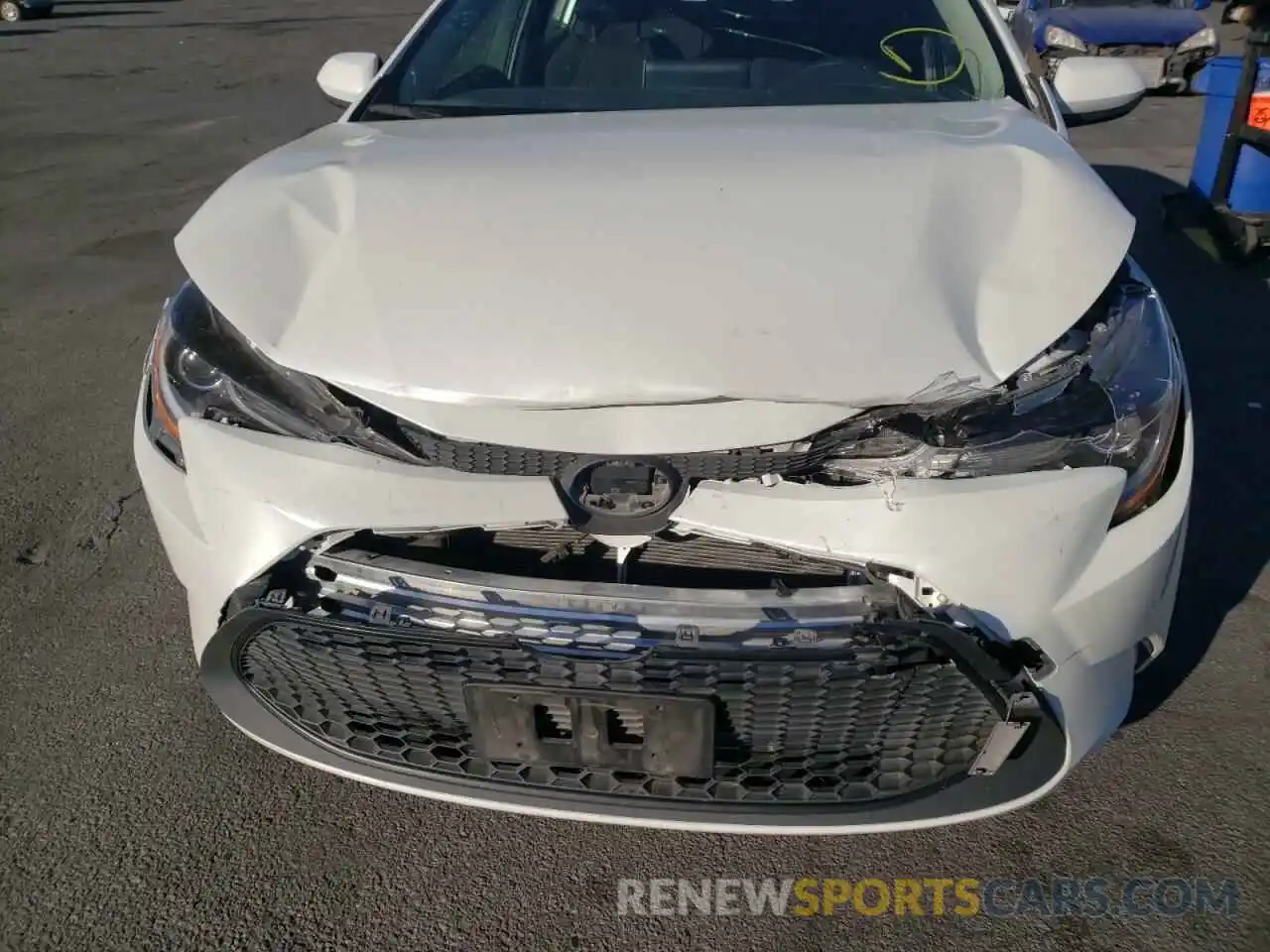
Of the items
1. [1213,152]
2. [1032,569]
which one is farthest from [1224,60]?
[1032,569]

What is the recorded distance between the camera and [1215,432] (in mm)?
3461

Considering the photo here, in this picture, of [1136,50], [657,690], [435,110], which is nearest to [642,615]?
[657,690]

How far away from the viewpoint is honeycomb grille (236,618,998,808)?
155cm

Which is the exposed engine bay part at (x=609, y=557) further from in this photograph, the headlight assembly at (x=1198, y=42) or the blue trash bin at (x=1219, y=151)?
the headlight assembly at (x=1198, y=42)

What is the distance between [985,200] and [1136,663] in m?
0.88

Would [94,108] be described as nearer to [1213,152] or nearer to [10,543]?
[10,543]

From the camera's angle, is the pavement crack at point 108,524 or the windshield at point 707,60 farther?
the pavement crack at point 108,524

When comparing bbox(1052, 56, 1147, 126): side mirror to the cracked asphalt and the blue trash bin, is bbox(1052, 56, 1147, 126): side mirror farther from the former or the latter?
the blue trash bin

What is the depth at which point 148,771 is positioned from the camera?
2.20m

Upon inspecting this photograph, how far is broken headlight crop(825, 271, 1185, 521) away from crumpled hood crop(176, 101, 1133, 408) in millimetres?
82

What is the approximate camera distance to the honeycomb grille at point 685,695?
5.10 ft

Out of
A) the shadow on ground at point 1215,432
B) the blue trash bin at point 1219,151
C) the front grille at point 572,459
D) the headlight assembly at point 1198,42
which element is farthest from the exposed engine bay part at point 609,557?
the headlight assembly at point 1198,42

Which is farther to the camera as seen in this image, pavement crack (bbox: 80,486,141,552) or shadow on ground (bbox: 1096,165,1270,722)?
pavement crack (bbox: 80,486,141,552)

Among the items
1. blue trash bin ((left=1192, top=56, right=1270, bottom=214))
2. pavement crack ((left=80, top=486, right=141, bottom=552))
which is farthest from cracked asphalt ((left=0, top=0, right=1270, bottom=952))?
blue trash bin ((left=1192, top=56, right=1270, bottom=214))
